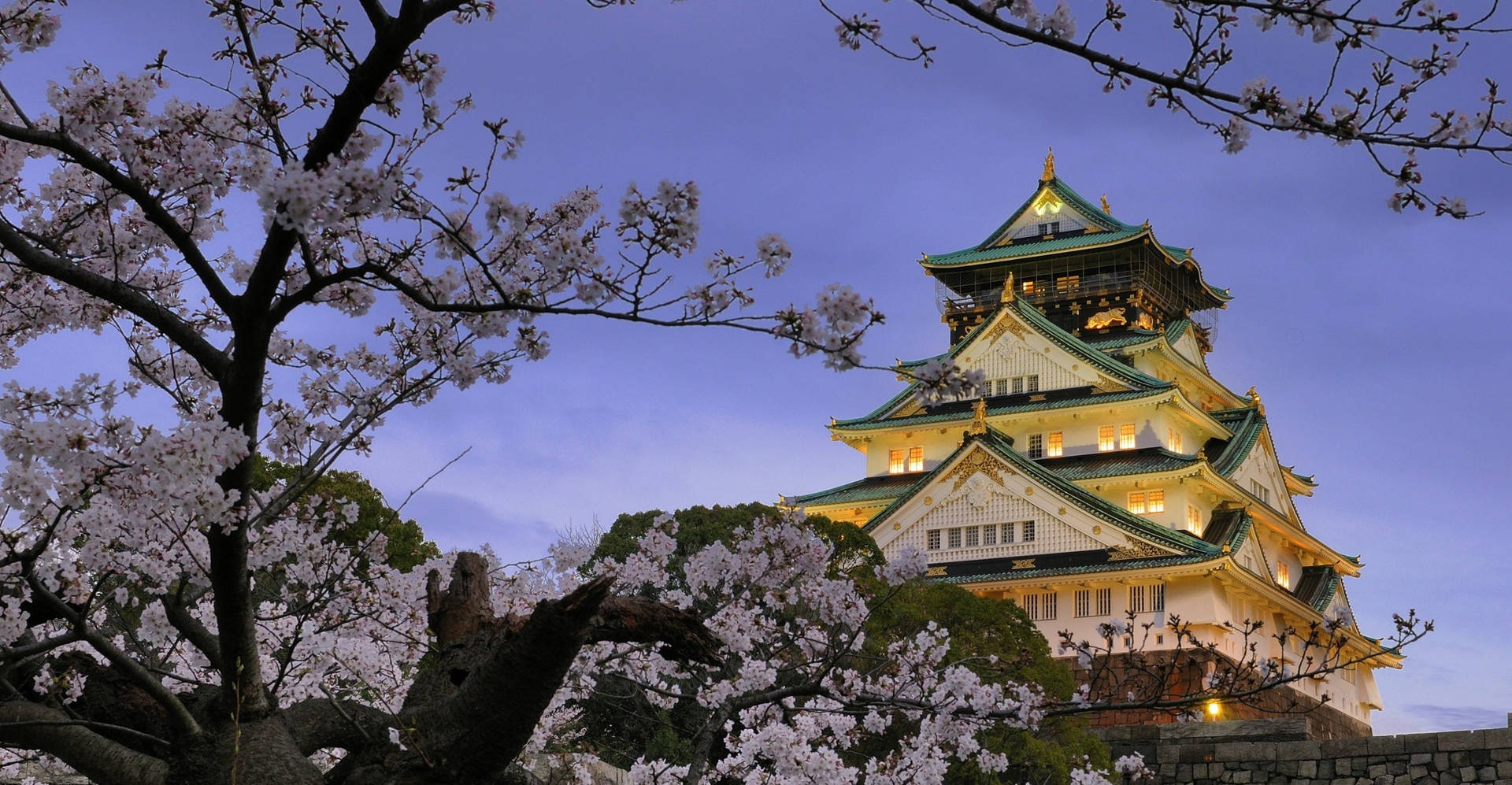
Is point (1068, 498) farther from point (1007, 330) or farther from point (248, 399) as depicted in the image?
point (248, 399)

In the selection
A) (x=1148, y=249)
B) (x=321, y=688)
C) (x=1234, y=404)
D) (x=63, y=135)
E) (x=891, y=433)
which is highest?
(x=1148, y=249)

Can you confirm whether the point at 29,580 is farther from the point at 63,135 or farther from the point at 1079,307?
the point at 1079,307

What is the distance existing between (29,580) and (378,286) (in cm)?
179

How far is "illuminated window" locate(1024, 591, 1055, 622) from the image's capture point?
39250 millimetres

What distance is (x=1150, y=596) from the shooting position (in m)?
38.3

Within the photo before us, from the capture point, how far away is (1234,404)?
164ft

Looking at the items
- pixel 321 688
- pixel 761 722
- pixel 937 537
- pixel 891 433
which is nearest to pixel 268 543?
pixel 321 688

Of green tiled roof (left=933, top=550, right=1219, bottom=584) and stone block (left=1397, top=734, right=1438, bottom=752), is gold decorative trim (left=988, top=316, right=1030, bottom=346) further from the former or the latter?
stone block (left=1397, top=734, right=1438, bottom=752)

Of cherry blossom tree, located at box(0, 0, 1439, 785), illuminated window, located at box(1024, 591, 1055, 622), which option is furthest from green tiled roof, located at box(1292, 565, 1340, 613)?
cherry blossom tree, located at box(0, 0, 1439, 785)

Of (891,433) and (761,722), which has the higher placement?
(891,433)

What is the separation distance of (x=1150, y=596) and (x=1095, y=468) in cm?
518

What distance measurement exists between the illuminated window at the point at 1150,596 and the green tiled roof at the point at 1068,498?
1.61 metres

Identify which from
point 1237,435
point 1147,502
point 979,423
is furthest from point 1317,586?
point 979,423

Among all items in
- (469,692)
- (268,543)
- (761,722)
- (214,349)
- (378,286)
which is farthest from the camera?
(761,722)
